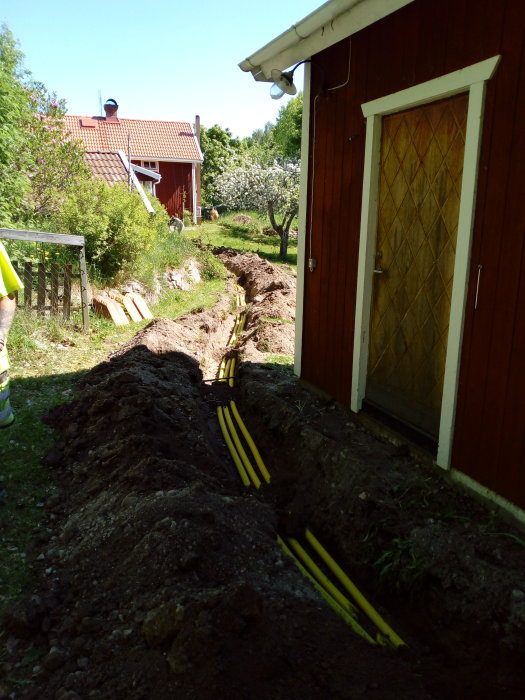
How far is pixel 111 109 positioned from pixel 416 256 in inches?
1255

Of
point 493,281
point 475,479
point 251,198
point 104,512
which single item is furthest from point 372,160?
point 251,198

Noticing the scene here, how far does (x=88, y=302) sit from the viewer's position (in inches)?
344

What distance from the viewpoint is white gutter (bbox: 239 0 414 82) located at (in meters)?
4.11

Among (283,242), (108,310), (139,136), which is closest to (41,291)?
(108,310)

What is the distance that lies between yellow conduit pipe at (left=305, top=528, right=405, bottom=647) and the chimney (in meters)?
32.9

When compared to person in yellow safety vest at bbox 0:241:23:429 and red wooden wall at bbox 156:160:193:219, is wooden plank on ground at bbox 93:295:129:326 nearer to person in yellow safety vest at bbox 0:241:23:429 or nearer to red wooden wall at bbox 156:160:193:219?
person in yellow safety vest at bbox 0:241:23:429

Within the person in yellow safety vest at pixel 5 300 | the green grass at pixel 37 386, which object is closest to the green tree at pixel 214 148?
the green grass at pixel 37 386

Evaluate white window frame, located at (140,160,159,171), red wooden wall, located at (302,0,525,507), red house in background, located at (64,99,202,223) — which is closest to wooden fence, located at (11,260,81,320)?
red wooden wall, located at (302,0,525,507)

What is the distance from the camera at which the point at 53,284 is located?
27.3 ft

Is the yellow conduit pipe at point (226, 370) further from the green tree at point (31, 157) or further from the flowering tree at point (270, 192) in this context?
the flowering tree at point (270, 192)

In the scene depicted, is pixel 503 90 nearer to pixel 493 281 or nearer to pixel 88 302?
pixel 493 281

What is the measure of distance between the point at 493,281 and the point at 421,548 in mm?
1717

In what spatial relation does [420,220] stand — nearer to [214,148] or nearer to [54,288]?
[54,288]

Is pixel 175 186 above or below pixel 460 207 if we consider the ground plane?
above
